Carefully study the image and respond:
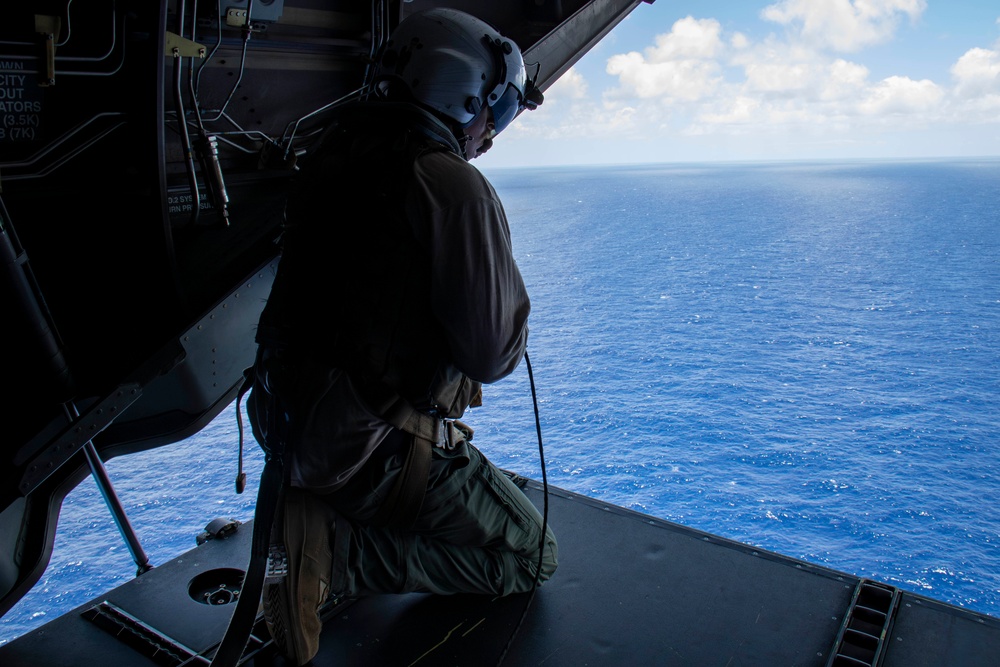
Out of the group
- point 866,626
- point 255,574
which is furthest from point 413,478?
point 866,626

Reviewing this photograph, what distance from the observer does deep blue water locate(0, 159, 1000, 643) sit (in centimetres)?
477

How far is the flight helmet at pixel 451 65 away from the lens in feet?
Result: 5.81

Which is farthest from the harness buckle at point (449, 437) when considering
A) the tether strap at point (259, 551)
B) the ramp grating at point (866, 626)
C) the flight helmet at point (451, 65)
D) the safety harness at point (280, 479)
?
the ramp grating at point (866, 626)

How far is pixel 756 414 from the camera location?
21.6 ft

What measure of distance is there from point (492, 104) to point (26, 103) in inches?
48.8

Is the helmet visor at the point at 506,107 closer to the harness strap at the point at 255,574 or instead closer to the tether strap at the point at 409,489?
the tether strap at the point at 409,489

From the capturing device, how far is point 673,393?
710cm

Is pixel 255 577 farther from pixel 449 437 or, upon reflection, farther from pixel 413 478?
pixel 449 437

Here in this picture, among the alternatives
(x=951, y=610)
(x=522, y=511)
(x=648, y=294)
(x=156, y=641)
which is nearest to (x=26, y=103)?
(x=156, y=641)

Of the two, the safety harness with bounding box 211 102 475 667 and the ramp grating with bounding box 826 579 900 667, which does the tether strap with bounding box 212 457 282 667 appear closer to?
the safety harness with bounding box 211 102 475 667

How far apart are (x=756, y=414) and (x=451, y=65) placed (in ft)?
18.4

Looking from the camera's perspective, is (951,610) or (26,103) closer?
(26,103)

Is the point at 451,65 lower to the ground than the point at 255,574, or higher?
higher

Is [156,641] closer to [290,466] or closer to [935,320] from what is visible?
[290,466]
